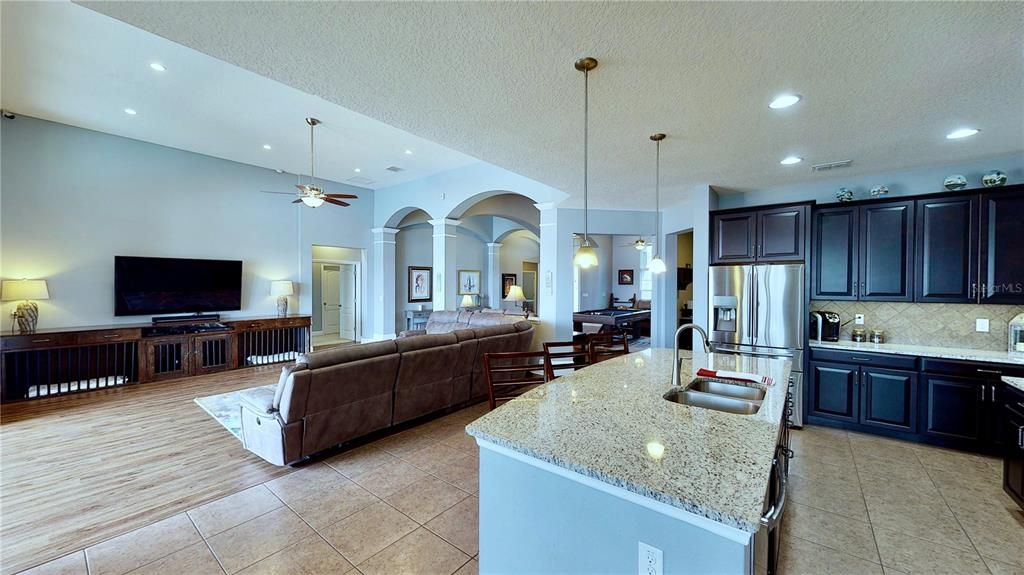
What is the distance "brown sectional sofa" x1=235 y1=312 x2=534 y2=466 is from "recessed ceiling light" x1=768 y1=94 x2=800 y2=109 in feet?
10.8

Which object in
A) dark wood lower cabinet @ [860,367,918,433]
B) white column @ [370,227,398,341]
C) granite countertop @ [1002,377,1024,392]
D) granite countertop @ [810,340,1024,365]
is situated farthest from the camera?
white column @ [370,227,398,341]

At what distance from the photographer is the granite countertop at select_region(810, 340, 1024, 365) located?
10.5 feet

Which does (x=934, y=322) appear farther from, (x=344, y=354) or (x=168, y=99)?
(x=168, y=99)

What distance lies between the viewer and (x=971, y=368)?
324cm

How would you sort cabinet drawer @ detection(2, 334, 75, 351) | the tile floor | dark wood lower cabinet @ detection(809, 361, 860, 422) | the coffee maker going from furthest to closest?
cabinet drawer @ detection(2, 334, 75, 351)
the coffee maker
dark wood lower cabinet @ detection(809, 361, 860, 422)
the tile floor

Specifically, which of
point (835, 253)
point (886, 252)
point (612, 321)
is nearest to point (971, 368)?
point (886, 252)

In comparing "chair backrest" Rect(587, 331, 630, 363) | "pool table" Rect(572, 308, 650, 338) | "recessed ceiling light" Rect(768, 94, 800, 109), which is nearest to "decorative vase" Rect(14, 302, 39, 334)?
"chair backrest" Rect(587, 331, 630, 363)

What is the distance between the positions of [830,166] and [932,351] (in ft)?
6.12

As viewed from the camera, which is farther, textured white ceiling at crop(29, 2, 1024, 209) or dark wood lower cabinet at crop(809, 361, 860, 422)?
dark wood lower cabinet at crop(809, 361, 860, 422)

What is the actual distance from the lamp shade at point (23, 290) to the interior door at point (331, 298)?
4.83 meters

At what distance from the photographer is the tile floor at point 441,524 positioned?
2.03 m

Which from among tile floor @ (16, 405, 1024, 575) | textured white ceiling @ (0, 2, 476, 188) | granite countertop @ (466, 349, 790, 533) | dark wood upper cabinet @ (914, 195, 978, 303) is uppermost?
textured white ceiling @ (0, 2, 476, 188)

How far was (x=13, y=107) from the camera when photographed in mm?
4648

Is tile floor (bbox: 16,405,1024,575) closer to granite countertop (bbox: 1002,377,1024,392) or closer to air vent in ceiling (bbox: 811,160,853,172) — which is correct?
granite countertop (bbox: 1002,377,1024,392)
